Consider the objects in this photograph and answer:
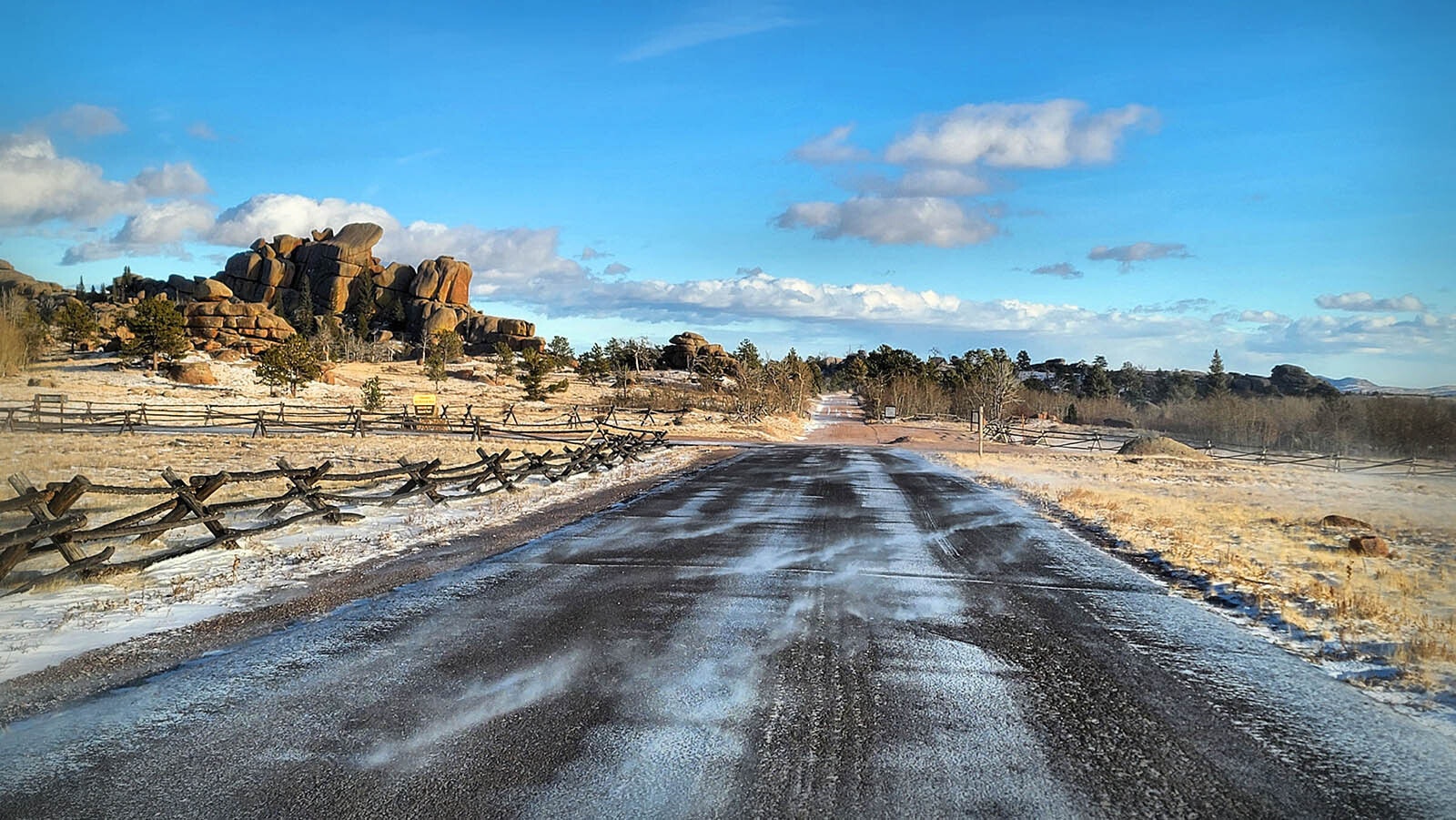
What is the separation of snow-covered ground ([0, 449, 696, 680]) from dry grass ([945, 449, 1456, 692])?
9.13m

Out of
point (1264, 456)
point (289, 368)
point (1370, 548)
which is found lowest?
point (1370, 548)

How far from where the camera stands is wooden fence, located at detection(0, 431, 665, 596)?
752 centimetres

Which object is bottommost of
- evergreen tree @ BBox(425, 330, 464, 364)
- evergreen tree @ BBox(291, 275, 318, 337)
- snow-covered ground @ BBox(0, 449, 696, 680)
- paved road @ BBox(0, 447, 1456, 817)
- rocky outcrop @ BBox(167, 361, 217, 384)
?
snow-covered ground @ BBox(0, 449, 696, 680)

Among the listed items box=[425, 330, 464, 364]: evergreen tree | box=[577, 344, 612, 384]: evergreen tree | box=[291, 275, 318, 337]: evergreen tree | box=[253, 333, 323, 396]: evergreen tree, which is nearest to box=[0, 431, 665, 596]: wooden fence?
box=[253, 333, 323, 396]: evergreen tree

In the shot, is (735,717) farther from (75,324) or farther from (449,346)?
(449,346)

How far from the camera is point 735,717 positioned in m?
4.79

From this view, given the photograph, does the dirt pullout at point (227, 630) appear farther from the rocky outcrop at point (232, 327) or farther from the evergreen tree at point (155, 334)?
the rocky outcrop at point (232, 327)

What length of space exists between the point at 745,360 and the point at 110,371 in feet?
145

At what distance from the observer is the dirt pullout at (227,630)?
5184 millimetres

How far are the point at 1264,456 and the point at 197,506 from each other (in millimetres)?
41383

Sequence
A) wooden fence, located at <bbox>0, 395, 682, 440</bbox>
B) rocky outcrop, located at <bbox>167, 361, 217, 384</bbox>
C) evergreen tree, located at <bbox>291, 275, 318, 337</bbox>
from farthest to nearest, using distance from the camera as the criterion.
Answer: evergreen tree, located at <bbox>291, 275, 318, 337</bbox>, rocky outcrop, located at <bbox>167, 361, 217, 384</bbox>, wooden fence, located at <bbox>0, 395, 682, 440</bbox>

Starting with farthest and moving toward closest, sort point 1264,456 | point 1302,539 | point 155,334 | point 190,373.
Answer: point 155,334, point 190,373, point 1264,456, point 1302,539

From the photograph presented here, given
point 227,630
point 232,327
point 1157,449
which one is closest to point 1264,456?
point 1157,449

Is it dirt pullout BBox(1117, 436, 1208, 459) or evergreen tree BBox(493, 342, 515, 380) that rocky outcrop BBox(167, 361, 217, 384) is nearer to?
evergreen tree BBox(493, 342, 515, 380)
